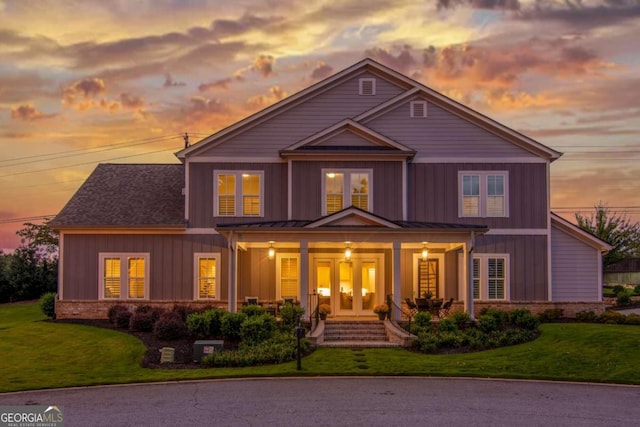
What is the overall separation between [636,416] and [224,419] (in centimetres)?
752

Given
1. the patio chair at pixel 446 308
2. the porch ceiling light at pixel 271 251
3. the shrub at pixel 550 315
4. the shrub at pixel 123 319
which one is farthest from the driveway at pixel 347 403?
the shrub at pixel 550 315

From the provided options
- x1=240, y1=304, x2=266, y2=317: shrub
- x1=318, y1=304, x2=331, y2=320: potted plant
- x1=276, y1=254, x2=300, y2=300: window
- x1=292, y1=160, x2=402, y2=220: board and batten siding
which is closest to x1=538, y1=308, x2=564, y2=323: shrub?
x1=292, y1=160, x2=402, y2=220: board and batten siding

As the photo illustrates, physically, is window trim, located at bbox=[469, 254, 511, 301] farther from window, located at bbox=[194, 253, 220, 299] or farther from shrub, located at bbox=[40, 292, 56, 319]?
shrub, located at bbox=[40, 292, 56, 319]

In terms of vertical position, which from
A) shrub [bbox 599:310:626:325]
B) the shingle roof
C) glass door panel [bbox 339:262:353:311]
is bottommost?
shrub [bbox 599:310:626:325]

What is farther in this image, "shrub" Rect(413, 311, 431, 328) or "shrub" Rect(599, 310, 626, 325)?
"shrub" Rect(599, 310, 626, 325)

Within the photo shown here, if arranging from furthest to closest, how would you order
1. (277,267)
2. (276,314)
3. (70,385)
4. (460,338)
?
(277,267)
(276,314)
(460,338)
(70,385)

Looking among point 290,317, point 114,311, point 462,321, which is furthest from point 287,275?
point 462,321

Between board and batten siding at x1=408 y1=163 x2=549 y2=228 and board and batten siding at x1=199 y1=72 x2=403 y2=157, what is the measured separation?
3.30m

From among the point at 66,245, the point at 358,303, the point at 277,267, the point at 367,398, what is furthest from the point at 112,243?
the point at 367,398

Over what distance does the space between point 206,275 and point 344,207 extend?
6.02 m

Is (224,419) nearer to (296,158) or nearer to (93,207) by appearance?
(296,158)

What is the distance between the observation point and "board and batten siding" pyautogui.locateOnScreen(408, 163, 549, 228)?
27.9 metres

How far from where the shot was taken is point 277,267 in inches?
1102

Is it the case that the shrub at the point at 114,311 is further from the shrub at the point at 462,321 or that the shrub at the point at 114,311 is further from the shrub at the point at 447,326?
the shrub at the point at 462,321
